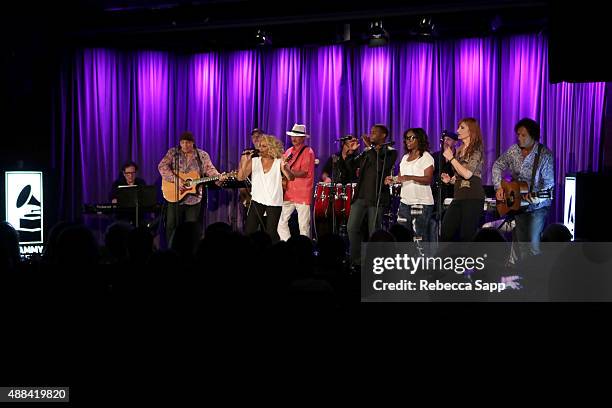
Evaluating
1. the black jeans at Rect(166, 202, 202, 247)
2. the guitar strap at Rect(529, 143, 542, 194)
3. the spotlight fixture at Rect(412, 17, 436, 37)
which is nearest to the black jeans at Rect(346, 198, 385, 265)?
the guitar strap at Rect(529, 143, 542, 194)

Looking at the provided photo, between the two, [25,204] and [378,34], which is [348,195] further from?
[25,204]

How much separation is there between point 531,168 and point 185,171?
18.2 ft

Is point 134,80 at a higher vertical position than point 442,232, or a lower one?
higher

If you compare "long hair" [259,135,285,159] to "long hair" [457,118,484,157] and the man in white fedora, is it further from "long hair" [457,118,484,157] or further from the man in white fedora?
"long hair" [457,118,484,157]

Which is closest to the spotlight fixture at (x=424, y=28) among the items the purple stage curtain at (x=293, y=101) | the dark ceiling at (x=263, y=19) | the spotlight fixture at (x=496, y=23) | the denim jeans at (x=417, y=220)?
the dark ceiling at (x=263, y=19)

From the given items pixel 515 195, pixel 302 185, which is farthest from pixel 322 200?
pixel 515 195

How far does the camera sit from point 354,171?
10.1 meters

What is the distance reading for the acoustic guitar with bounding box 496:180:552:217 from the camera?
7.69 meters

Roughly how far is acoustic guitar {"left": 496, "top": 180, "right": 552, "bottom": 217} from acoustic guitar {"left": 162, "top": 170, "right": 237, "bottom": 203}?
4.53 meters

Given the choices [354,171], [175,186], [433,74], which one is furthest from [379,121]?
[175,186]

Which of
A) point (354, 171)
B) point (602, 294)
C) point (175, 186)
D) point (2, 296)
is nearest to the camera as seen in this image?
point (2, 296)

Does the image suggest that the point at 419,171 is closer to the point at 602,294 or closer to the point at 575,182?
the point at 575,182

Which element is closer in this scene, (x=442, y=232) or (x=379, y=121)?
(x=442, y=232)

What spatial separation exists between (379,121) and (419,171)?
3972mm
